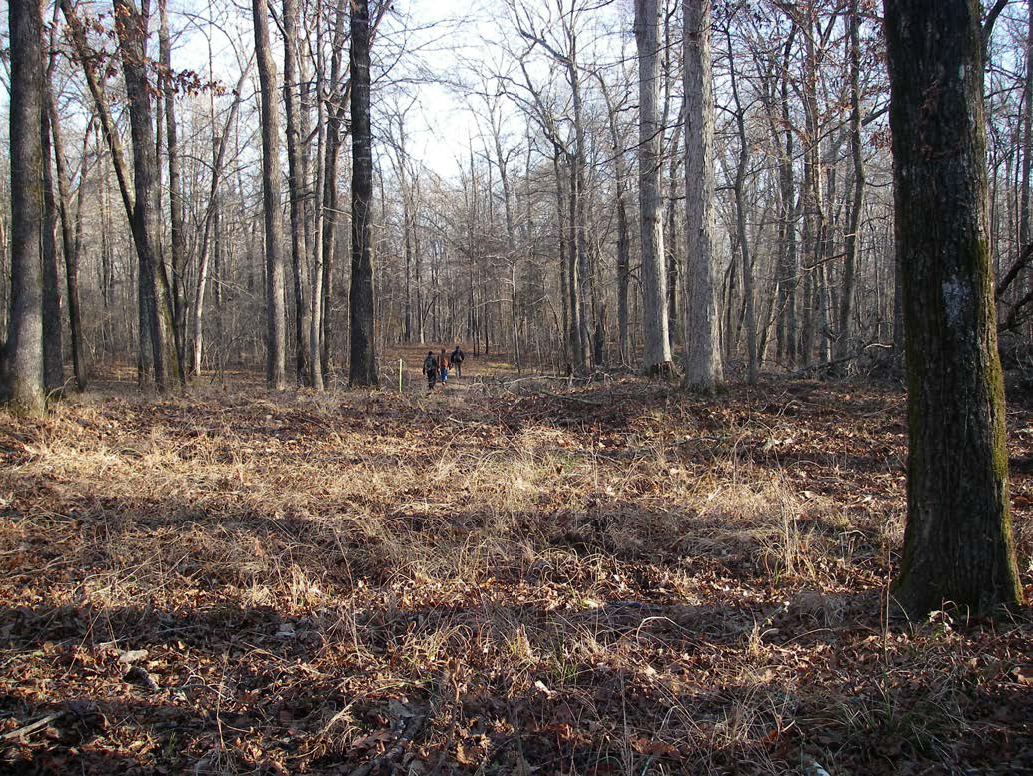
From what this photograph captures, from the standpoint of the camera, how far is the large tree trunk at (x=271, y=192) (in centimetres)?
1316

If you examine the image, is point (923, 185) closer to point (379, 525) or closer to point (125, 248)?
point (379, 525)

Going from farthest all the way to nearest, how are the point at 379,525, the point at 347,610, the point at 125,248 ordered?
the point at 125,248
the point at 379,525
the point at 347,610

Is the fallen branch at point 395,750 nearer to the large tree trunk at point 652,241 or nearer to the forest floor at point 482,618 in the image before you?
the forest floor at point 482,618

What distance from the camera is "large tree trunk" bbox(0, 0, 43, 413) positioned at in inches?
319

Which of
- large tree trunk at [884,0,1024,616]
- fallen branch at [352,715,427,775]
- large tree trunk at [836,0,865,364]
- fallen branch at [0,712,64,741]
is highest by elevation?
large tree trunk at [836,0,865,364]

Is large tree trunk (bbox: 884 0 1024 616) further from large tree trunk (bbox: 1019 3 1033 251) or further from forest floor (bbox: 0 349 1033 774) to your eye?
large tree trunk (bbox: 1019 3 1033 251)

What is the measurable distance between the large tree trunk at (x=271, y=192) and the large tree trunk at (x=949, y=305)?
1234 cm

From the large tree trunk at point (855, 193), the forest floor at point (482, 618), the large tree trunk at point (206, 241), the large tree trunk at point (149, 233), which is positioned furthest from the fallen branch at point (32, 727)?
the large tree trunk at point (206, 241)

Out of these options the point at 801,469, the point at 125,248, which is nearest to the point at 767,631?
the point at 801,469

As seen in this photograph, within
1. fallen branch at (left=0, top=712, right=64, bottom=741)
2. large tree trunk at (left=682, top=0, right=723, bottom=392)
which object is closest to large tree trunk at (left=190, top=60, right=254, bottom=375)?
large tree trunk at (left=682, top=0, right=723, bottom=392)

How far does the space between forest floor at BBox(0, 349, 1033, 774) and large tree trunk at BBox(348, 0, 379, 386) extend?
6441 millimetres

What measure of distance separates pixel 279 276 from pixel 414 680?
39.7ft

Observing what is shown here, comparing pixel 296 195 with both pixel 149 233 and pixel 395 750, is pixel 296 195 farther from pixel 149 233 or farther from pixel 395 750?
pixel 395 750

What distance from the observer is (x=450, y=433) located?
8797 millimetres
